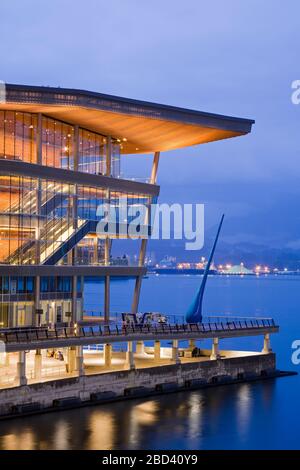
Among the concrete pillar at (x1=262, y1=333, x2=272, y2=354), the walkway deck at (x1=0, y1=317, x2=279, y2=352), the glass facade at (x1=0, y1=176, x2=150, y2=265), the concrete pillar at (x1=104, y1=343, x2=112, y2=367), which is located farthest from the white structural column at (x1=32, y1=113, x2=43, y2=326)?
the concrete pillar at (x1=262, y1=333, x2=272, y2=354)

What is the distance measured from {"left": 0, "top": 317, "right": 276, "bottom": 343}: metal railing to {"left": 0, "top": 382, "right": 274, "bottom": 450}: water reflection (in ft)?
15.5

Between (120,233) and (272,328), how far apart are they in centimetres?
1489

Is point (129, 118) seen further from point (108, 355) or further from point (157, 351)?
point (108, 355)

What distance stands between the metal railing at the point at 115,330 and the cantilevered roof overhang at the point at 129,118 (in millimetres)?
14520

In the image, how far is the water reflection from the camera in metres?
50.0

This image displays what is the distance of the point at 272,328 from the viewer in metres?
78.1

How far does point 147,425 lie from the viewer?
5456cm

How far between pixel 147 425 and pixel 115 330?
37.3ft

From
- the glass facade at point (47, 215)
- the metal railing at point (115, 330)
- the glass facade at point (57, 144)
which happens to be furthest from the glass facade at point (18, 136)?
the metal railing at point (115, 330)

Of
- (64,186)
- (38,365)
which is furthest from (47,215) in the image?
(38,365)

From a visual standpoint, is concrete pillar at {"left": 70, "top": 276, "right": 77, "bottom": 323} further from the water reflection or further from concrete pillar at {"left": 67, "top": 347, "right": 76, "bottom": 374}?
the water reflection

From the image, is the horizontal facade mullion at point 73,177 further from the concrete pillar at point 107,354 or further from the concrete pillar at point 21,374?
the concrete pillar at point 21,374
